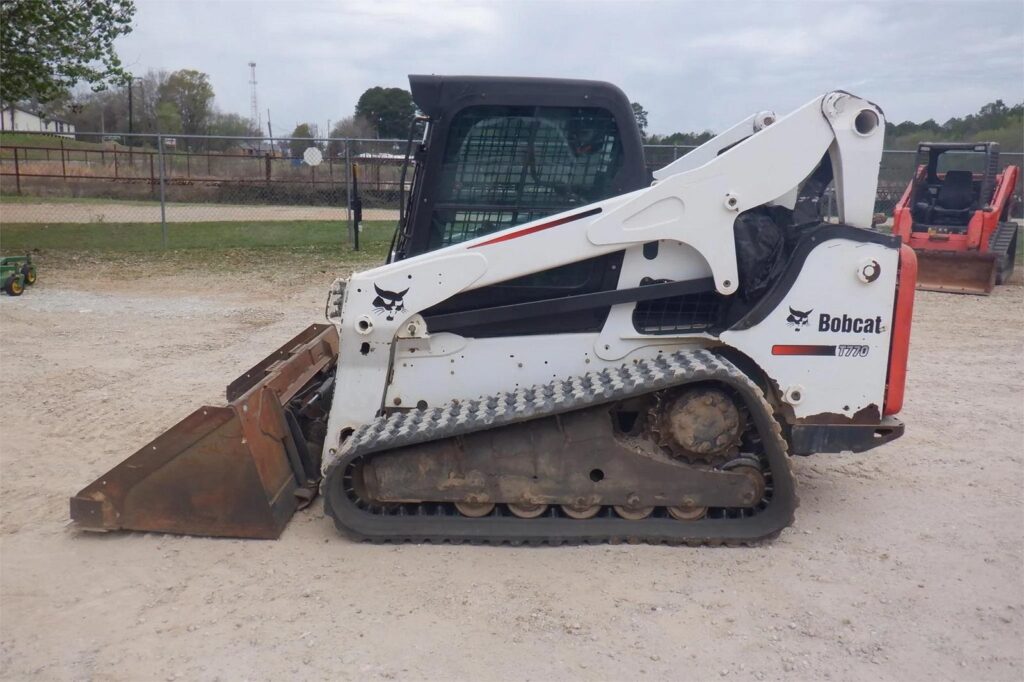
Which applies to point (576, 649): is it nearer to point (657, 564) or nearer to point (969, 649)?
point (657, 564)

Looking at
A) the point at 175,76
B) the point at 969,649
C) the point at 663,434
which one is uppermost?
the point at 175,76

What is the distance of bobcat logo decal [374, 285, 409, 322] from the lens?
15.4ft

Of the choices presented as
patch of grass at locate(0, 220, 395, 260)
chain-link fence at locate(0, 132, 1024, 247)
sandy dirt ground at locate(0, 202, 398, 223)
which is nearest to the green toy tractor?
patch of grass at locate(0, 220, 395, 260)

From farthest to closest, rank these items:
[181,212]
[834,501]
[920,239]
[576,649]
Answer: [181,212], [920,239], [834,501], [576,649]

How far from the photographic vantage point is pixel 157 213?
23.9 meters

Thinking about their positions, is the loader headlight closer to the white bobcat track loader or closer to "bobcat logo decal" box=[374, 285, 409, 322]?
the white bobcat track loader

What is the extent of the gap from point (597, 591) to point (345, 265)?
11504 millimetres

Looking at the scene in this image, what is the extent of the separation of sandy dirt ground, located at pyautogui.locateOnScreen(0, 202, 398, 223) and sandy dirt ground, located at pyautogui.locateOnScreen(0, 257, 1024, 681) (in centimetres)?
1685

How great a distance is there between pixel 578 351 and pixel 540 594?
1345 mm

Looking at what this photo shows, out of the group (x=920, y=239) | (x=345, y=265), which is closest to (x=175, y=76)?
(x=345, y=265)

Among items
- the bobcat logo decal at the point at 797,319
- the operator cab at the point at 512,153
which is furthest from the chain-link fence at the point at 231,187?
the bobcat logo decal at the point at 797,319

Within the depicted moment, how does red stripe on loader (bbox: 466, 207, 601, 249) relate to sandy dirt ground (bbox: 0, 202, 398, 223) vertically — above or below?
above

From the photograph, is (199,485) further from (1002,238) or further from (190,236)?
(190,236)

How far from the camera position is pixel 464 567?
435 centimetres
